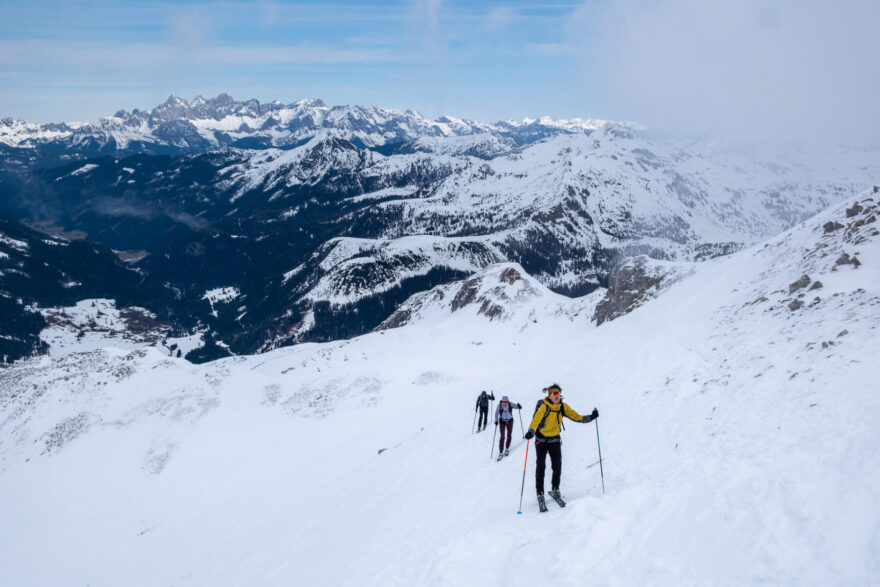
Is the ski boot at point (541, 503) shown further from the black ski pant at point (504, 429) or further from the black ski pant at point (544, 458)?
the black ski pant at point (504, 429)

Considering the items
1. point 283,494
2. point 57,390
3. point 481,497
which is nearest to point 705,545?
point 481,497

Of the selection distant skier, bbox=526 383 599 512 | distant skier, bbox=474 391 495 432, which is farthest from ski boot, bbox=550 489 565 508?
distant skier, bbox=474 391 495 432

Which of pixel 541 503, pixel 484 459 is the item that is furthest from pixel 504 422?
pixel 541 503

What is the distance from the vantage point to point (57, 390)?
46.8 meters

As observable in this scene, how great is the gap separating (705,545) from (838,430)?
5.31 meters

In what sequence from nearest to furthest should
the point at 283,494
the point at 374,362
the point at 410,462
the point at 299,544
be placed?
the point at 299,544 < the point at 410,462 < the point at 283,494 < the point at 374,362

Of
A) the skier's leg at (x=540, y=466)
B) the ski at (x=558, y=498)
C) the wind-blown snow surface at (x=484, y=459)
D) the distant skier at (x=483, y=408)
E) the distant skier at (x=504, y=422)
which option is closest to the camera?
the wind-blown snow surface at (x=484, y=459)

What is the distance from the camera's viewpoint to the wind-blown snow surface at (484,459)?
1008 cm

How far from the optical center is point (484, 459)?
20.9m

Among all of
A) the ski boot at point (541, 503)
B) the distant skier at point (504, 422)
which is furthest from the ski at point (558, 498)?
the distant skier at point (504, 422)

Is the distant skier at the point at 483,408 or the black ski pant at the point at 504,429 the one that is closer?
the black ski pant at the point at 504,429

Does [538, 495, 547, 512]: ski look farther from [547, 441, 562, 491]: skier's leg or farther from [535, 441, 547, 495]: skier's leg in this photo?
[547, 441, 562, 491]: skier's leg

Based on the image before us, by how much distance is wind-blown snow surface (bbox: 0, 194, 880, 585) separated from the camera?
1008cm

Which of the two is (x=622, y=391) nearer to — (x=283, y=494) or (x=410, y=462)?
(x=410, y=462)
